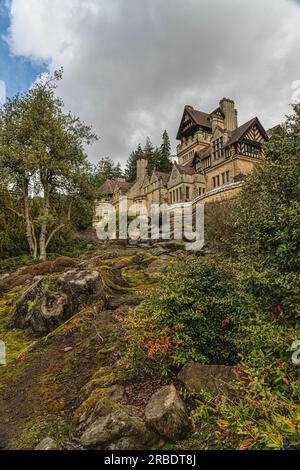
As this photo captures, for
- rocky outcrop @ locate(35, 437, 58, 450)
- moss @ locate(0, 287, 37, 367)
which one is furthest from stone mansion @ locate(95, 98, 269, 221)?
rocky outcrop @ locate(35, 437, 58, 450)

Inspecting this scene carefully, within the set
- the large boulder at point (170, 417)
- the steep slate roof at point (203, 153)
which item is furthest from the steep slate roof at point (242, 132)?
the large boulder at point (170, 417)

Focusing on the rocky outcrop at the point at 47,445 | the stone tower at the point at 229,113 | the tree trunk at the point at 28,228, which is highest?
the stone tower at the point at 229,113

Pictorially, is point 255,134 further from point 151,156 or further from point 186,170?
point 151,156

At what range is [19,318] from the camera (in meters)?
11.6

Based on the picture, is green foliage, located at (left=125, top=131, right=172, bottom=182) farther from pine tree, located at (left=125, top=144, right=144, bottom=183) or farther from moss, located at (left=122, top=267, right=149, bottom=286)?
moss, located at (left=122, top=267, right=149, bottom=286)

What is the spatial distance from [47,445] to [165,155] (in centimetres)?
6688

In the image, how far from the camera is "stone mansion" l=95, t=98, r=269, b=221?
35.5m

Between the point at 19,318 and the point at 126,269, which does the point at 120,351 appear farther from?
the point at 126,269

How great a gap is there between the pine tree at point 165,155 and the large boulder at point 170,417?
6255 centimetres

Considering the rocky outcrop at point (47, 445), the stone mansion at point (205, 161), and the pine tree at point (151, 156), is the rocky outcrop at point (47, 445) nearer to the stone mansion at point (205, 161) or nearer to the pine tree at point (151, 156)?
the stone mansion at point (205, 161)

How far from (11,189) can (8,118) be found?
261 inches

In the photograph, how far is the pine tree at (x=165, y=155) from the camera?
65.5 metres

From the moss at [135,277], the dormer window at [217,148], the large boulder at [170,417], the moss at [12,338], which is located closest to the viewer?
the large boulder at [170,417]

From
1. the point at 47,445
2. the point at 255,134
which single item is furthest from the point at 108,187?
the point at 47,445
